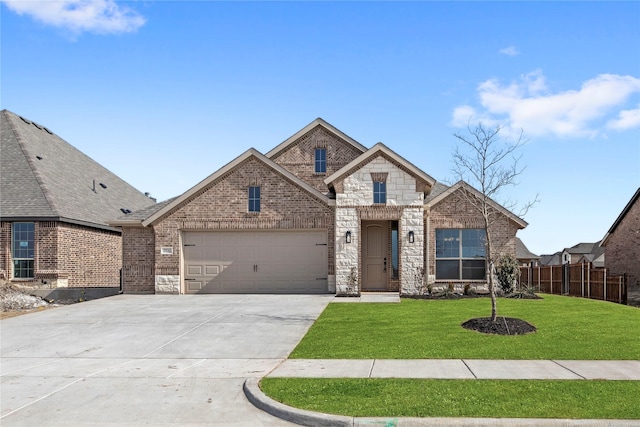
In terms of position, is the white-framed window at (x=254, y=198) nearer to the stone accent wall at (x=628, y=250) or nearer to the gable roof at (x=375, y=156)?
the gable roof at (x=375, y=156)

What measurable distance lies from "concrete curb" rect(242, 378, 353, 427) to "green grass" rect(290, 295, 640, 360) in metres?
2.99

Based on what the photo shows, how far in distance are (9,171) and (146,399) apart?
2219 cm

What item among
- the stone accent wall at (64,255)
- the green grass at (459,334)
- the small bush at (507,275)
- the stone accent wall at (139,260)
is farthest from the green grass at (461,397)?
the stone accent wall at (64,255)

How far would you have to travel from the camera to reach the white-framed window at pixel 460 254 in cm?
2316

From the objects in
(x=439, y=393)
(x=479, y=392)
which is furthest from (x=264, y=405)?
(x=479, y=392)

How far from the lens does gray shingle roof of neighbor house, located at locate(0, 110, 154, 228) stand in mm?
24938

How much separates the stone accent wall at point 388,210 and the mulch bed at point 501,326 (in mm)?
7372

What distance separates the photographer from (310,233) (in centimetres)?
2252

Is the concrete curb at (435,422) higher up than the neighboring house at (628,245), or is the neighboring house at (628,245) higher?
the neighboring house at (628,245)

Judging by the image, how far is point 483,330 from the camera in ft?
43.5

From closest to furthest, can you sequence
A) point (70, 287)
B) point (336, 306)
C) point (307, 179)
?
point (336, 306)
point (70, 287)
point (307, 179)

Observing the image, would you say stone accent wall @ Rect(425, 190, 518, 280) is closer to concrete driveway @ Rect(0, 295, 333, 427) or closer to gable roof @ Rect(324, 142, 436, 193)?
gable roof @ Rect(324, 142, 436, 193)

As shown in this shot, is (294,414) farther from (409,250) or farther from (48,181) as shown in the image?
(48,181)

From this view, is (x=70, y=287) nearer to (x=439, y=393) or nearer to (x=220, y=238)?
(x=220, y=238)
